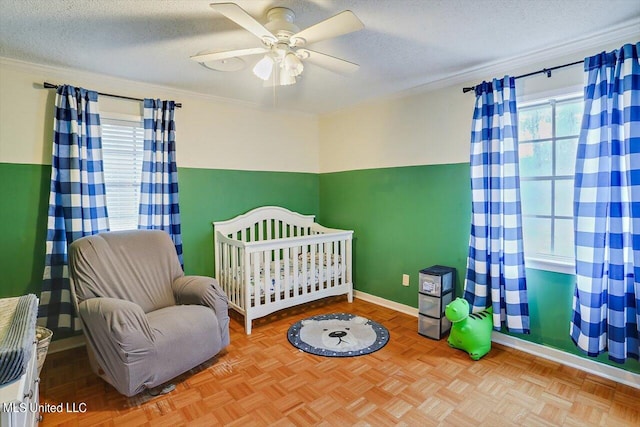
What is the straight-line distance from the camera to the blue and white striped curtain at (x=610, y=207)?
1990 mm

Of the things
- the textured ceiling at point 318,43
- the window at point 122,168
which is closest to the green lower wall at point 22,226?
the window at point 122,168

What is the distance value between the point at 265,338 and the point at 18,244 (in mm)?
2106

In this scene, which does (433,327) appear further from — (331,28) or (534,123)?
(331,28)

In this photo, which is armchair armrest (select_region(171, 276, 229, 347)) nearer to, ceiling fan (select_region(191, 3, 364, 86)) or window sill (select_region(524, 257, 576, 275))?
ceiling fan (select_region(191, 3, 364, 86))

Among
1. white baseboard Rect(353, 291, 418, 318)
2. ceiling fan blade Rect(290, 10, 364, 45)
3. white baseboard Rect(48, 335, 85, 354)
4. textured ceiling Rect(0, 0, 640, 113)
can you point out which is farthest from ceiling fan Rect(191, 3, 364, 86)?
Result: white baseboard Rect(48, 335, 85, 354)

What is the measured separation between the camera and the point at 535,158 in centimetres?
257

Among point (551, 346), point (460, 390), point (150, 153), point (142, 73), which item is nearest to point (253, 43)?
point (142, 73)

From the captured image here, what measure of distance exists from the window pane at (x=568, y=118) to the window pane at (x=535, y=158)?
0.12 m

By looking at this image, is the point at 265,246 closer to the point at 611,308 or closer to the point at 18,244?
the point at 18,244

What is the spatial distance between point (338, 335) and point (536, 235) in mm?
1843

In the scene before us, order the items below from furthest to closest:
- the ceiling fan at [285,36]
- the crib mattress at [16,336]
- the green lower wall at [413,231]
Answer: the green lower wall at [413,231] → the ceiling fan at [285,36] → the crib mattress at [16,336]

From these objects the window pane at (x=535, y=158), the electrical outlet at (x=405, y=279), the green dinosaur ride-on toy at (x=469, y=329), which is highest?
the window pane at (x=535, y=158)

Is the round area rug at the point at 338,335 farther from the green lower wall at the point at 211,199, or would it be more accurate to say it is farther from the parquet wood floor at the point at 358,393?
the green lower wall at the point at 211,199

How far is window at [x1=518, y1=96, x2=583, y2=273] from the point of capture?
95.0 inches
